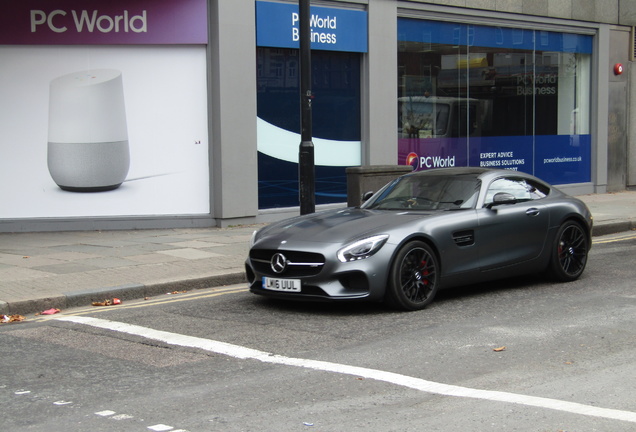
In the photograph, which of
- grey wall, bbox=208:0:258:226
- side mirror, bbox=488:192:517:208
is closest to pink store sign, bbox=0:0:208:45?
grey wall, bbox=208:0:258:226

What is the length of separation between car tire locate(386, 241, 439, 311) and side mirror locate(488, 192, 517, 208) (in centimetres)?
112

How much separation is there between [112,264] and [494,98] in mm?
12559

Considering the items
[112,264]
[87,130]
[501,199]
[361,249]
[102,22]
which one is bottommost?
[112,264]

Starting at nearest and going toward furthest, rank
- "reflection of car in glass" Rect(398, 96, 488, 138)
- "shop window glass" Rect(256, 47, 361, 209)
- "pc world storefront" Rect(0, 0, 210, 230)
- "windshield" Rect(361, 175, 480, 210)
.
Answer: "windshield" Rect(361, 175, 480, 210) < "pc world storefront" Rect(0, 0, 210, 230) < "shop window glass" Rect(256, 47, 361, 209) < "reflection of car in glass" Rect(398, 96, 488, 138)

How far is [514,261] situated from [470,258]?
0.75 meters

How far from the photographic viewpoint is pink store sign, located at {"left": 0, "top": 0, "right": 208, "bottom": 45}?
15.0 meters

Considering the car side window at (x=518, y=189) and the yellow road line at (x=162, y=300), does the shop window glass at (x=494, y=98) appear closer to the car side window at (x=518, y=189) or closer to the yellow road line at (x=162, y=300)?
the car side window at (x=518, y=189)

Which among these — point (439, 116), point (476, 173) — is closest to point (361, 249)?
point (476, 173)

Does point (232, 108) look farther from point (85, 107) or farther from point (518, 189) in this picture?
point (518, 189)

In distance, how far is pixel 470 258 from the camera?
30.6 feet

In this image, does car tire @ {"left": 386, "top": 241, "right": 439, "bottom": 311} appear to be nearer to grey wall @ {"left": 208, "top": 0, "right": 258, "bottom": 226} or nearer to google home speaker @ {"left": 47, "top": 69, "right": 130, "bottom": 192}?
grey wall @ {"left": 208, "top": 0, "right": 258, "bottom": 226}

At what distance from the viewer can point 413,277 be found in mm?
8750

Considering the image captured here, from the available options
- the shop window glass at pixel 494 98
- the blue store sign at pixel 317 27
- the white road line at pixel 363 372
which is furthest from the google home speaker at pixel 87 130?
the white road line at pixel 363 372

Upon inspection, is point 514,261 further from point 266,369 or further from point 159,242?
point 159,242
